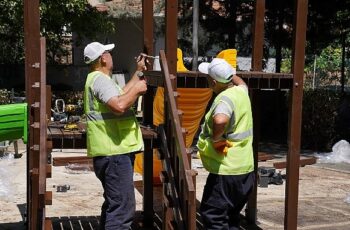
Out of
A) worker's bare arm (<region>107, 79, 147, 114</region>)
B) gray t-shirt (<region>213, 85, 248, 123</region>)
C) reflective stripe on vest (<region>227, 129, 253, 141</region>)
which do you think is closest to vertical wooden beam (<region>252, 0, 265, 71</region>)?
reflective stripe on vest (<region>227, 129, 253, 141</region>)

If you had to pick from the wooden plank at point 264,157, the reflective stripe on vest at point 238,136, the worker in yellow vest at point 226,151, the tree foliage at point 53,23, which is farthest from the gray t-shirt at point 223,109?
the tree foliage at point 53,23

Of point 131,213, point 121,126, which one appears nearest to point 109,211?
point 131,213

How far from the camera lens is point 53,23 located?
15.0 metres

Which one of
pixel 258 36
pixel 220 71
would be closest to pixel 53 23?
pixel 258 36

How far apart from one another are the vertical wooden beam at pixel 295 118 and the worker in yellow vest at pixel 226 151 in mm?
1256

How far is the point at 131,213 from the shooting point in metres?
4.46

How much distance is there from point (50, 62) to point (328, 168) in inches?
379

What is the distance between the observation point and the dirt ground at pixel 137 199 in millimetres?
6496

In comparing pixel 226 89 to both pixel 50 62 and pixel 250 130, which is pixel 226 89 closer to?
pixel 250 130

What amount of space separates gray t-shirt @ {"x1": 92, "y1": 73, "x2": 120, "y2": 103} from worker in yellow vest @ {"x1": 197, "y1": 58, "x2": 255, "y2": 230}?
2.29 feet

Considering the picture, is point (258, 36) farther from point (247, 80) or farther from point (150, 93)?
point (150, 93)

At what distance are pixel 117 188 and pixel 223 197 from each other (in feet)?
2.48

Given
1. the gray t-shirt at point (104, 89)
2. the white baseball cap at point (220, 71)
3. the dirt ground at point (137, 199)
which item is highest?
the white baseball cap at point (220, 71)

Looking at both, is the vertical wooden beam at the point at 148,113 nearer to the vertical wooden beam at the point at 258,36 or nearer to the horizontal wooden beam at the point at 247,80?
the horizontal wooden beam at the point at 247,80
